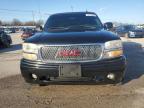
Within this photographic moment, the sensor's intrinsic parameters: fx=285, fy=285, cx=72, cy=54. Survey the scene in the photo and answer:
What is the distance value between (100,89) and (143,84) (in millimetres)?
1094

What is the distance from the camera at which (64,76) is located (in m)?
5.37

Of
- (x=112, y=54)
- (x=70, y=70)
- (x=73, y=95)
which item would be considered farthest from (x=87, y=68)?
(x=73, y=95)

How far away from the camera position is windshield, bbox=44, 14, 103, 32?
23.0ft

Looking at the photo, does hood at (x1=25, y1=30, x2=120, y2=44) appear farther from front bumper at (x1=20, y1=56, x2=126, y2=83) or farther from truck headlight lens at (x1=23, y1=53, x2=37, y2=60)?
front bumper at (x1=20, y1=56, x2=126, y2=83)

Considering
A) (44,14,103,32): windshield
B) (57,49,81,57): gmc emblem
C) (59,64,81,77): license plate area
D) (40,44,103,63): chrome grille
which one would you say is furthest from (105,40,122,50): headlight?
(44,14,103,32): windshield

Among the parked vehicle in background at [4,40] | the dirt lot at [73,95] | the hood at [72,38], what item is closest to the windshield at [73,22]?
the hood at [72,38]

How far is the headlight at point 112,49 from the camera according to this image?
5500 millimetres

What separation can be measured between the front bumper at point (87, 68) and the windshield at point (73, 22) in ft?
5.20

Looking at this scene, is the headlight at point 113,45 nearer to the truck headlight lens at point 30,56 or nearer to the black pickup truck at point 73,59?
the black pickup truck at point 73,59

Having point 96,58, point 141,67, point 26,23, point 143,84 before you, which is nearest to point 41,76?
point 96,58

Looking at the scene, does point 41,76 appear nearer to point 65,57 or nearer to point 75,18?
point 65,57

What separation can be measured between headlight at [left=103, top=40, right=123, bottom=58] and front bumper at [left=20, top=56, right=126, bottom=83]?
0.31 ft

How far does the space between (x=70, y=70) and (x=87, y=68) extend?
323mm

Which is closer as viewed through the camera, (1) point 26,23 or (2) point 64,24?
(2) point 64,24
